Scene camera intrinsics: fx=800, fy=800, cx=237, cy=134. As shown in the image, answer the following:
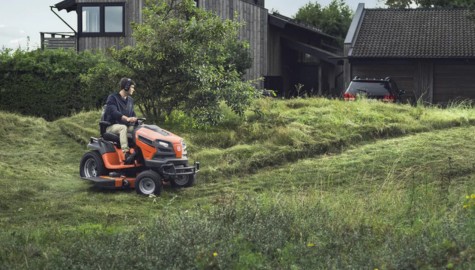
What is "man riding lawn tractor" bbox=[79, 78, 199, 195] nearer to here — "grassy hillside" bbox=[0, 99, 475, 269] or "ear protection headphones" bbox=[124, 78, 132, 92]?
"ear protection headphones" bbox=[124, 78, 132, 92]

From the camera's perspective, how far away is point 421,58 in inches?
1388

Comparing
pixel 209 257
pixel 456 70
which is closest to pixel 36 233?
pixel 209 257

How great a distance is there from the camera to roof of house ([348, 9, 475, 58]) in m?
35.6

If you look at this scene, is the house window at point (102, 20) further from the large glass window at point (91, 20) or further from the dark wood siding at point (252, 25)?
the dark wood siding at point (252, 25)

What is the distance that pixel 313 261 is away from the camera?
7.71 meters

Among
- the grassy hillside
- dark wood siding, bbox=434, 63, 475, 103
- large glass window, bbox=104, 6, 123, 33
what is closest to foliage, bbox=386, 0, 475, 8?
dark wood siding, bbox=434, 63, 475, 103

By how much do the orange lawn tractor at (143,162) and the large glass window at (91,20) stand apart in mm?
24643

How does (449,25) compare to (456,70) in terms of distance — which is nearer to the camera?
(456,70)

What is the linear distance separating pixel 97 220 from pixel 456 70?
27.6 metres

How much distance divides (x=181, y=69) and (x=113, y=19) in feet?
67.9

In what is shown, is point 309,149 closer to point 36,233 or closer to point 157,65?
point 157,65

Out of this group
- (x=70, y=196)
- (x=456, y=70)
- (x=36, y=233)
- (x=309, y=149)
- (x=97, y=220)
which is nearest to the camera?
(x=36, y=233)

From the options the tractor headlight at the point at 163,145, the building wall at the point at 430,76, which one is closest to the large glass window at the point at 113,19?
the building wall at the point at 430,76

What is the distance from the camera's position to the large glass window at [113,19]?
38.0 metres
